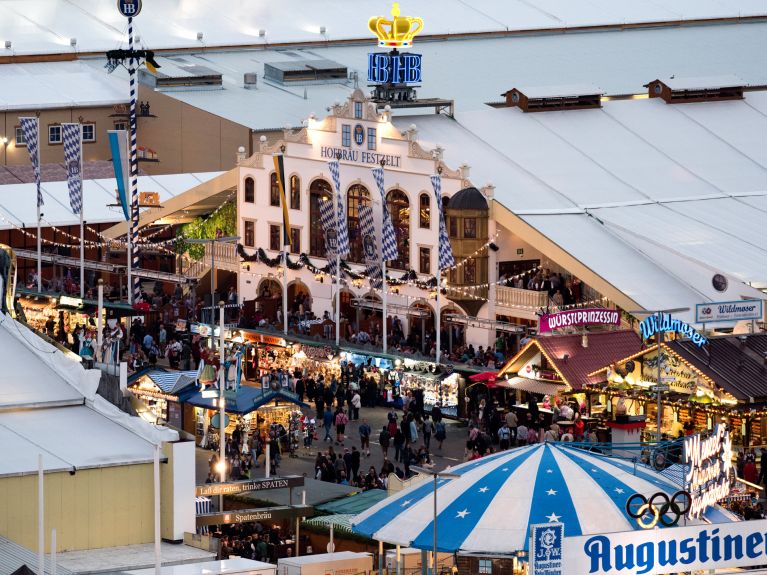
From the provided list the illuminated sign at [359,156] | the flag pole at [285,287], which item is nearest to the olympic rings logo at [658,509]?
the flag pole at [285,287]

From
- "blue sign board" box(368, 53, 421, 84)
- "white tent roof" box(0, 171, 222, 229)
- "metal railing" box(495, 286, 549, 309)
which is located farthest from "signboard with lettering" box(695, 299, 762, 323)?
"white tent roof" box(0, 171, 222, 229)

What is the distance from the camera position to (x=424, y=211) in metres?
74.3

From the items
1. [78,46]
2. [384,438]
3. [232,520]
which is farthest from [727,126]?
[232,520]

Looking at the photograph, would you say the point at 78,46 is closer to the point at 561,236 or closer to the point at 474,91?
the point at 474,91

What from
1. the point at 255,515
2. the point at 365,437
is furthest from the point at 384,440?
the point at 255,515

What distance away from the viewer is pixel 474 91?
9294cm

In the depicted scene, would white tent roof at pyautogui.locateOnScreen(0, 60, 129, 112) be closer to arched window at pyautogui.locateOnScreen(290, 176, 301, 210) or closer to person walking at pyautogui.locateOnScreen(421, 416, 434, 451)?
arched window at pyautogui.locateOnScreen(290, 176, 301, 210)

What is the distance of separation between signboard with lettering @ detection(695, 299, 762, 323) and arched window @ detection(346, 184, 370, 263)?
15.6 m

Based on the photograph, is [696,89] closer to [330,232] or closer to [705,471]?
[330,232]

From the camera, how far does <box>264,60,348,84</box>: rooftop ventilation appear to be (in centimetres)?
9844

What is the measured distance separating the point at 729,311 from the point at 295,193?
1946 centimetres

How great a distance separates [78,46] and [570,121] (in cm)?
3288

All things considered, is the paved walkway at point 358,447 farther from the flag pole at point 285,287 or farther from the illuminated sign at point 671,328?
the illuminated sign at point 671,328

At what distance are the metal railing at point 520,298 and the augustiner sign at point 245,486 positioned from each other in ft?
75.3
